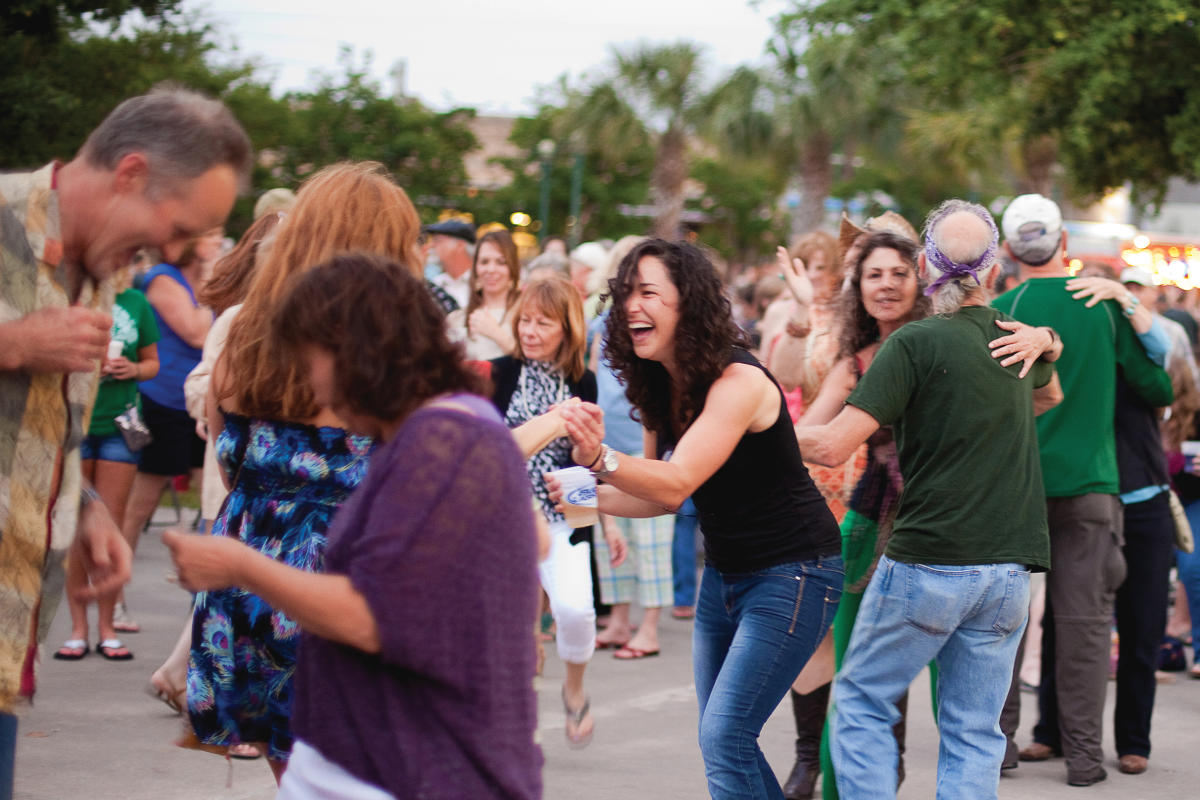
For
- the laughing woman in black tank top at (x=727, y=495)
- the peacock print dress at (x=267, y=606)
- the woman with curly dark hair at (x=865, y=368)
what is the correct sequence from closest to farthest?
the peacock print dress at (x=267, y=606), the laughing woman in black tank top at (x=727, y=495), the woman with curly dark hair at (x=865, y=368)

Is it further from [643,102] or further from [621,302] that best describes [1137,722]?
[643,102]

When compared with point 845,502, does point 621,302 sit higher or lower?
higher

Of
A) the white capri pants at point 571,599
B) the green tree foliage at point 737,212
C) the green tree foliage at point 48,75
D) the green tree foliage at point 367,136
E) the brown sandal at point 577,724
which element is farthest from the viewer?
the green tree foliage at point 737,212

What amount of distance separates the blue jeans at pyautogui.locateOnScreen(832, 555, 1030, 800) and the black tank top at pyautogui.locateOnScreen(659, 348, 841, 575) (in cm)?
30

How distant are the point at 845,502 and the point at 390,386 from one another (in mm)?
3284

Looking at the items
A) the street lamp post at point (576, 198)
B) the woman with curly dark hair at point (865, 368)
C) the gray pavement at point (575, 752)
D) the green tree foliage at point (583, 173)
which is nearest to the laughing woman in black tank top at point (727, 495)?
the woman with curly dark hair at point (865, 368)

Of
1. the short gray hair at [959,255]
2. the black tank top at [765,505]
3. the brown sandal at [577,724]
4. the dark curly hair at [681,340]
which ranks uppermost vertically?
the short gray hair at [959,255]

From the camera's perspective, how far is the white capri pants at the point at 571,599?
5.77 m

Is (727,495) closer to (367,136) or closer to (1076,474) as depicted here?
(1076,474)

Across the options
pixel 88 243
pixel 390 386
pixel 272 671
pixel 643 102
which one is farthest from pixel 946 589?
pixel 643 102

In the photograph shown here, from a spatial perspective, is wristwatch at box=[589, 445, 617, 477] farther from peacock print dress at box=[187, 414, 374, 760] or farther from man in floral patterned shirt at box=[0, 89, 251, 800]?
man in floral patterned shirt at box=[0, 89, 251, 800]

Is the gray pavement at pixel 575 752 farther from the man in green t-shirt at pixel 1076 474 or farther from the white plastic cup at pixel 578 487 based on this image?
the white plastic cup at pixel 578 487

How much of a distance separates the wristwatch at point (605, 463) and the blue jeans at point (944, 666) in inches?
38.6

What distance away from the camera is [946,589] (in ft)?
12.6
